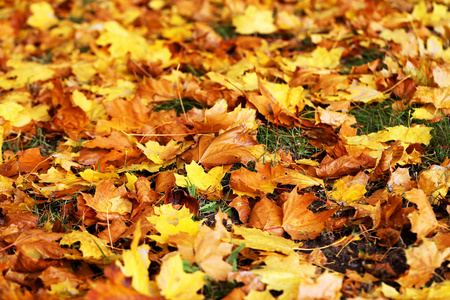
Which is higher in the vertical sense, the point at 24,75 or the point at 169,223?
the point at 24,75

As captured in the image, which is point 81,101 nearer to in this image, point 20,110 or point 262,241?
point 20,110

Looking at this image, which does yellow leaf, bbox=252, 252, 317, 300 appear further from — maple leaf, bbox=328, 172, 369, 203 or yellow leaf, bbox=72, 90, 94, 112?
yellow leaf, bbox=72, 90, 94, 112

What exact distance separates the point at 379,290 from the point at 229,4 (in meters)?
2.91

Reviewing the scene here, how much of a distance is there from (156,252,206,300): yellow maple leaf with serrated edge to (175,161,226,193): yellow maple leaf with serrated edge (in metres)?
0.50

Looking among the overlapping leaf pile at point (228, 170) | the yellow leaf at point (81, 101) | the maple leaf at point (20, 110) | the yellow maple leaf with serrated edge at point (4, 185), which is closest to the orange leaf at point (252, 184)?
the overlapping leaf pile at point (228, 170)

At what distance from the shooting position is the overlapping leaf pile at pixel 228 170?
4.35 ft

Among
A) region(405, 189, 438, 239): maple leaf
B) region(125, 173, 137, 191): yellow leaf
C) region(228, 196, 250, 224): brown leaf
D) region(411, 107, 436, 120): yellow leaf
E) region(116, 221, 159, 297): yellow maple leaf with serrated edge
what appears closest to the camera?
region(116, 221, 159, 297): yellow maple leaf with serrated edge

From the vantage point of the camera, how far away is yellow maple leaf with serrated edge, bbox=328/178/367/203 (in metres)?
1.59

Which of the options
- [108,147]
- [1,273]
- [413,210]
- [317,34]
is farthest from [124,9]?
[413,210]

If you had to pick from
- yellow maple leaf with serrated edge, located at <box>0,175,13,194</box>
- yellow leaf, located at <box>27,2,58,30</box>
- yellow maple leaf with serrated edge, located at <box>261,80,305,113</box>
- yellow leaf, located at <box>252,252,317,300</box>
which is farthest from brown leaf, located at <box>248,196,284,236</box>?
yellow leaf, located at <box>27,2,58,30</box>

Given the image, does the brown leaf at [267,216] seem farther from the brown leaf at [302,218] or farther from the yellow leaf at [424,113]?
the yellow leaf at [424,113]

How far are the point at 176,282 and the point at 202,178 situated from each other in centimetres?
58

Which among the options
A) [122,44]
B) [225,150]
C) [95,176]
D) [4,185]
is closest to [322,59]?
[225,150]

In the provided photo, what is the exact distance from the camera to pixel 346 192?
161 centimetres
